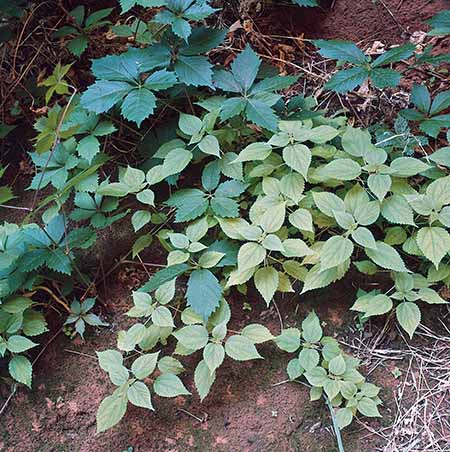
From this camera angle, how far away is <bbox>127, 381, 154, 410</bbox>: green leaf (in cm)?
137

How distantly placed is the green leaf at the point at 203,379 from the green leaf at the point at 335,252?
425mm

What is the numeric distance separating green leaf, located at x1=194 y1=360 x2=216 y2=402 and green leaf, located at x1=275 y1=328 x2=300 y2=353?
0.21 m

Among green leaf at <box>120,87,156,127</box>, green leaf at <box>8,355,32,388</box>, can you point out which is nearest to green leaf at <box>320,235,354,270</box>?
green leaf at <box>120,87,156,127</box>

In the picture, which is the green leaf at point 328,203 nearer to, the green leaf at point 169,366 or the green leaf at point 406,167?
the green leaf at point 406,167

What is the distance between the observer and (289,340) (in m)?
1.47

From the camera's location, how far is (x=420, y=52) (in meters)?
1.92

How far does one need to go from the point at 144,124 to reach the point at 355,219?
0.86 meters

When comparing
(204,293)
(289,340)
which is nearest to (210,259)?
(204,293)

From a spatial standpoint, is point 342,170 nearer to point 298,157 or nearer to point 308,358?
point 298,157

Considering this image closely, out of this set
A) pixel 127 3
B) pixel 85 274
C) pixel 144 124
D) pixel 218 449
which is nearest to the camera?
pixel 218 449

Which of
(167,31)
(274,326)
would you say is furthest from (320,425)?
(167,31)

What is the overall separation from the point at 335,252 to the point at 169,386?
59 cm

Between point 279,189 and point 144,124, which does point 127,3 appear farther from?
point 279,189

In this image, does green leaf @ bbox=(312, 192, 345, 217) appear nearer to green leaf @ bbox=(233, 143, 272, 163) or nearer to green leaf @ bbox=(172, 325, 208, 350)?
green leaf @ bbox=(233, 143, 272, 163)
